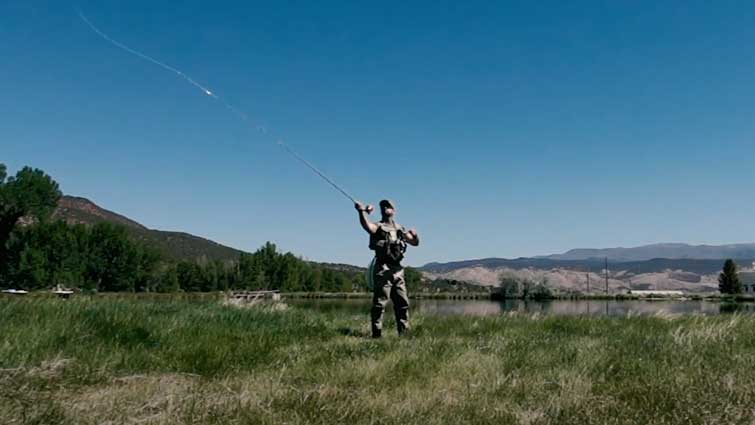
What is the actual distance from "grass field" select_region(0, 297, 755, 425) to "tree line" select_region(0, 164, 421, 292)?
9119 cm

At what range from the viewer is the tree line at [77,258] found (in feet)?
293

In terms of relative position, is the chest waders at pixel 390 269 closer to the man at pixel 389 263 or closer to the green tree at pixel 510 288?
the man at pixel 389 263

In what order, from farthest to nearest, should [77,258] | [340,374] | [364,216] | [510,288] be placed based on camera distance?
1. [510,288]
2. [77,258]
3. [364,216]
4. [340,374]

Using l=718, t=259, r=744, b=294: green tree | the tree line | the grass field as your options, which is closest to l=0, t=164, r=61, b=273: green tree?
the tree line

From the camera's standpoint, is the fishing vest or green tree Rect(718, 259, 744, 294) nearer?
the fishing vest

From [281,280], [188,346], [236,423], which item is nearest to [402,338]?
[188,346]

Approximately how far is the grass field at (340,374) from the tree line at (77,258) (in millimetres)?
91194

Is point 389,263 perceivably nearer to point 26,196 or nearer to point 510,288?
point 26,196

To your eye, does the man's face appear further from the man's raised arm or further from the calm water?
the calm water

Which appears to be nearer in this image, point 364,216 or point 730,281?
point 364,216

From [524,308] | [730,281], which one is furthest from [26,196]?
[730,281]

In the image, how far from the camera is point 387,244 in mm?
11320

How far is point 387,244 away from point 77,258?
103 metres

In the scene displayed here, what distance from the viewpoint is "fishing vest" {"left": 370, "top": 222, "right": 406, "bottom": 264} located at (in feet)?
37.1
